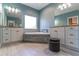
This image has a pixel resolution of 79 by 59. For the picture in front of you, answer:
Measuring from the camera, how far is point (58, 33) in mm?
1496

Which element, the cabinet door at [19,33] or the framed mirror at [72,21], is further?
the cabinet door at [19,33]

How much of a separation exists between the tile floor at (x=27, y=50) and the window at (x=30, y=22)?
0.35m

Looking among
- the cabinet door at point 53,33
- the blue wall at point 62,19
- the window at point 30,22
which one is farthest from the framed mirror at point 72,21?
the window at point 30,22

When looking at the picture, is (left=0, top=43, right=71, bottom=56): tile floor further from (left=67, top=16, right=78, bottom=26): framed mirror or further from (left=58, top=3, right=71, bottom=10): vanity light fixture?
(left=58, top=3, right=71, bottom=10): vanity light fixture

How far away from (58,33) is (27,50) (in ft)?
2.21

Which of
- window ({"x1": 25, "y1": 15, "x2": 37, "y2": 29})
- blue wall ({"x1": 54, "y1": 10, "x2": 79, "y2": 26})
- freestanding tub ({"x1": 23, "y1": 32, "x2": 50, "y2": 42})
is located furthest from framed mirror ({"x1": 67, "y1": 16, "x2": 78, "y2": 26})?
window ({"x1": 25, "y1": 15, "x2": 37, "y2": 29})

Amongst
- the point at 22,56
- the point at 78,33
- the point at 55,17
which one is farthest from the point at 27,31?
the point at 78,33

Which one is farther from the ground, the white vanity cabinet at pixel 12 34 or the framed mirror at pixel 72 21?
the framed mirror at pixel 72 21

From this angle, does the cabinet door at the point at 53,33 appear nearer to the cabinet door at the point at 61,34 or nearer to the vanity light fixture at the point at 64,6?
the cabinet door at the point at 61,34

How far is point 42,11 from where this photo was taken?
4.90ft

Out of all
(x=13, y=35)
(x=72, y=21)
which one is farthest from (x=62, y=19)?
(x=13, y=35)

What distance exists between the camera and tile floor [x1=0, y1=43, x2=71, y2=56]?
1415 millimetres

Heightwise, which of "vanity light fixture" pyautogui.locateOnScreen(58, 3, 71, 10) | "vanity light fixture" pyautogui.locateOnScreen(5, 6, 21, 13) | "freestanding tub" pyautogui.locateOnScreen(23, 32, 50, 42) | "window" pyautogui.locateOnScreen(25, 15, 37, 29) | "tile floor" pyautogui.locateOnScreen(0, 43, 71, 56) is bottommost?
"tile floor" pyautogui.locateOnScreen(0, 43, 71, 56)

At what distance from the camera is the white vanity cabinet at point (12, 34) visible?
146cm
